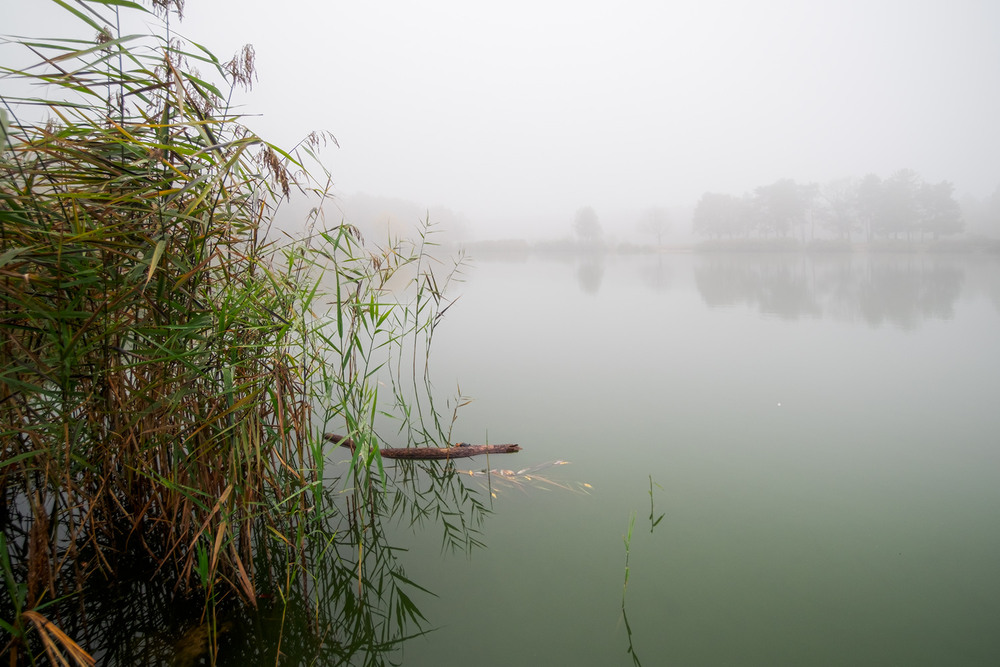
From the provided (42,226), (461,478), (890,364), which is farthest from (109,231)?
(890,364)

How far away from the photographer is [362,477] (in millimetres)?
1886

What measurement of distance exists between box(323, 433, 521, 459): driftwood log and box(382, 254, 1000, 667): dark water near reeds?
6cm

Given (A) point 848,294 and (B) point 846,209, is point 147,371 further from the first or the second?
(B) point 846,209

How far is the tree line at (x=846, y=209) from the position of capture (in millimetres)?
23734

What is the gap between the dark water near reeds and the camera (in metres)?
1.08

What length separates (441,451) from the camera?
1.89 meters

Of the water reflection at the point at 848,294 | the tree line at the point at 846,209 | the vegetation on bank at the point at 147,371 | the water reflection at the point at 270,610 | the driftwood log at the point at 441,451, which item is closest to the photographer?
the vegetation on bank at the point at 147,371

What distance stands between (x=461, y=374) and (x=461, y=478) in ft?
4.59

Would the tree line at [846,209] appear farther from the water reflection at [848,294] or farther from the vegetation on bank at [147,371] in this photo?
the vegetation on bank at [147,371]

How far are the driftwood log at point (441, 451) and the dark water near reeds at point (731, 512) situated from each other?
0.19ft

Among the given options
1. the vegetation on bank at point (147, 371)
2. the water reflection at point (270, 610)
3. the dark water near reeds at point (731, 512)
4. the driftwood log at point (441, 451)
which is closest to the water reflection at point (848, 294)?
the dark water near reeds at point (731, 512)

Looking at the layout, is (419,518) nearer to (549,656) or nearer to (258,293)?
(549,656)

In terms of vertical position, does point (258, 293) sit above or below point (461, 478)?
above

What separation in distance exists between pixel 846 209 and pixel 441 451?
110ft
